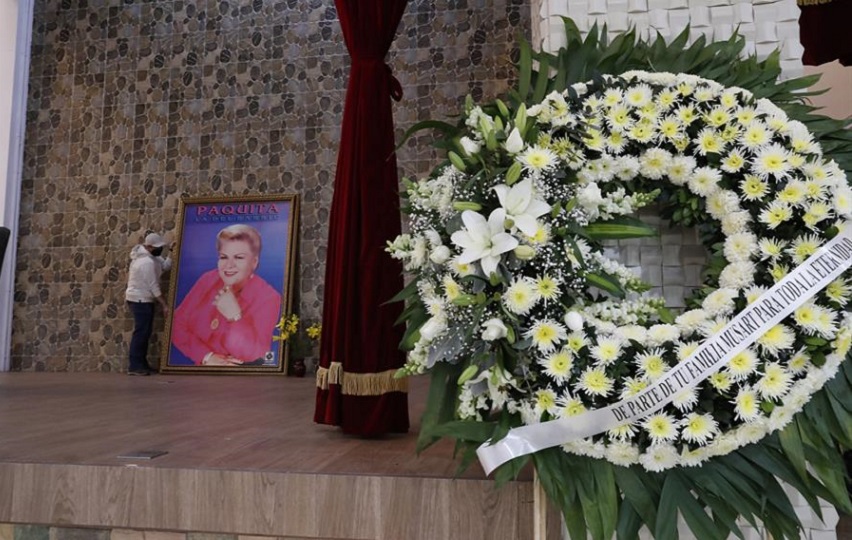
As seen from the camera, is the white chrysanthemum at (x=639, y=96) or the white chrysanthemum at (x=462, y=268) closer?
the white chrysanthemum at (x=462, y=268)

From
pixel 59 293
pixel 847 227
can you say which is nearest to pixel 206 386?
pixel 59 293

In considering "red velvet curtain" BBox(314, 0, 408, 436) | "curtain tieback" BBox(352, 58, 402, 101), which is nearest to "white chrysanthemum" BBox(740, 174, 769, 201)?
"red velvet curtain" BBox(314, 0, 408, 436)

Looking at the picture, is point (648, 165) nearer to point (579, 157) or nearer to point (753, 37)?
point (579, 157)

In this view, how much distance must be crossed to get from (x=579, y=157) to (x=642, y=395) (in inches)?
19.9

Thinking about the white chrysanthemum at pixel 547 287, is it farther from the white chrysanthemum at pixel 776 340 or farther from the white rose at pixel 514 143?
the white chrysanthemum at pixel 776 340

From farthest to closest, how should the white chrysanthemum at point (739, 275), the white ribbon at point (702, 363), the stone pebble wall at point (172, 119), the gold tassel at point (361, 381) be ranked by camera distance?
the stone pebble wall at point (172, 119) → the gold tassel at point (361, 381) → the white chrysanthemum at point (739, 275) → the white ribbon at point (702, 363)

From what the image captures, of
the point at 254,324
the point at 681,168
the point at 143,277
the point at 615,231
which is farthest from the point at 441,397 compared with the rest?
the point at 143,277

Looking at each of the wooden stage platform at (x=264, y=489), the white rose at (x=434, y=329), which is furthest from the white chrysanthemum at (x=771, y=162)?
the wooden stage platform at (x=264, y=489)

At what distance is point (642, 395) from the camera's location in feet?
4.17

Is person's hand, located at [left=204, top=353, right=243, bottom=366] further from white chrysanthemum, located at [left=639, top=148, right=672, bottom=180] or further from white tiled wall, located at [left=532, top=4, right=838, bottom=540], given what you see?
white chrysanthemum, located at [left=639, top=148, right=672, bottom=180]

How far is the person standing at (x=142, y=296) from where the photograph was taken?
6.33 metres

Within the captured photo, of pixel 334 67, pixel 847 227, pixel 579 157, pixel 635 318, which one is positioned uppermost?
pixel 334 67

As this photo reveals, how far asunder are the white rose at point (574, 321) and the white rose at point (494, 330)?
130mm

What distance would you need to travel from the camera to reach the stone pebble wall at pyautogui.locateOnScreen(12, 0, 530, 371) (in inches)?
250
